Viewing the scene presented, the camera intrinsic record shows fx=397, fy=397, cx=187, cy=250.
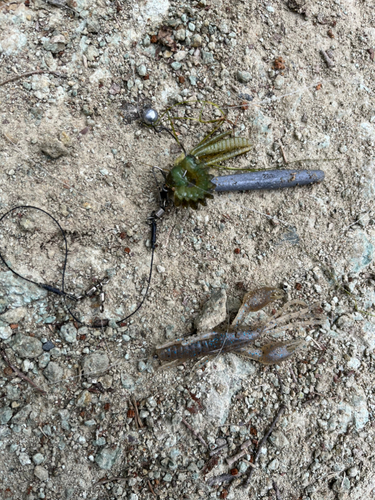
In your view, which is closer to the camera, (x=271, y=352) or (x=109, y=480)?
(x=109, y=480)

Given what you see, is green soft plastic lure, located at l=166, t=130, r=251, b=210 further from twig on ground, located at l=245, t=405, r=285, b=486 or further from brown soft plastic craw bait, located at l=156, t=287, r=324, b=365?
twig on ground, located at l=245, t=405, r=285, b=486

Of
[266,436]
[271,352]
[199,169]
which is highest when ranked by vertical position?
[199,169]

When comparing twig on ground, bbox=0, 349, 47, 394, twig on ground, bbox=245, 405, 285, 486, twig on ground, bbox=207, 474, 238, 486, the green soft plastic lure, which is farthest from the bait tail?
twig on ground, bbox=0, 349, 47, 394

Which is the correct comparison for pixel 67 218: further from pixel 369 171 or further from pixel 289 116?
pixel 369 171

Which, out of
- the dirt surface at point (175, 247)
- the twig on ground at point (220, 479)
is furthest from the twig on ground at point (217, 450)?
the twig on ground at point (220, 479)

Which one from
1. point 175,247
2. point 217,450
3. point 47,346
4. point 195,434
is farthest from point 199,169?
point 217,450

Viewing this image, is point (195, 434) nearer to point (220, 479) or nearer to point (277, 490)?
point (220, 479)
